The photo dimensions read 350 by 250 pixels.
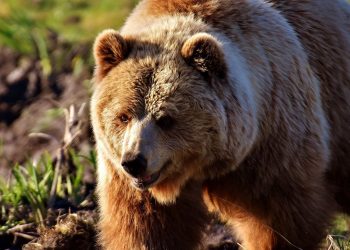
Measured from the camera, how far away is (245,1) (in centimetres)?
641

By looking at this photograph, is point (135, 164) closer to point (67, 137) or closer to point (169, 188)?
point (169, 188)

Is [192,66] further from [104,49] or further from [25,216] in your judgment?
[25,216]

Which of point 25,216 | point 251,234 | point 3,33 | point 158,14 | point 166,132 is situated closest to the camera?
point 166,132

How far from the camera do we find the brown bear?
574 cm

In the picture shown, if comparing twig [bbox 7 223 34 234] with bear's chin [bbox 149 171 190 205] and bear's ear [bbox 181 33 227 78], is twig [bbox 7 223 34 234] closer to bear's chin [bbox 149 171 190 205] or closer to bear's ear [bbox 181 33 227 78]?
bear's chin [bbox 149 171 190 205]

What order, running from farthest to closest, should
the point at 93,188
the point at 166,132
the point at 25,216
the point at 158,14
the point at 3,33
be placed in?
the point at 3,33
the point at 93,188
the point at 25,216
the point at 158,14
the point at 166,132

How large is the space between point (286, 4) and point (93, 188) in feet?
8.45

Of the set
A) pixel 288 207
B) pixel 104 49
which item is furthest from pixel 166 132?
pixel 288 207

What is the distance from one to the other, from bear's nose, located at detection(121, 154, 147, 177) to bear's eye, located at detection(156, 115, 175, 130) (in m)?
0.32

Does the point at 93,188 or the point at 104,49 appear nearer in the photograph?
the point at 104,49

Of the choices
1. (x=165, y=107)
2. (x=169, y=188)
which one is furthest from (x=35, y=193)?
(x=165, y=107)

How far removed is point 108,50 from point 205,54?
0.64 m

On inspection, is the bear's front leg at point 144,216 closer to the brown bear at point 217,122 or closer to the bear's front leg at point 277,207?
the brown bear at point 217,122

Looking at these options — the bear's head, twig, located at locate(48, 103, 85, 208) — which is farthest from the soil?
the bear's head
